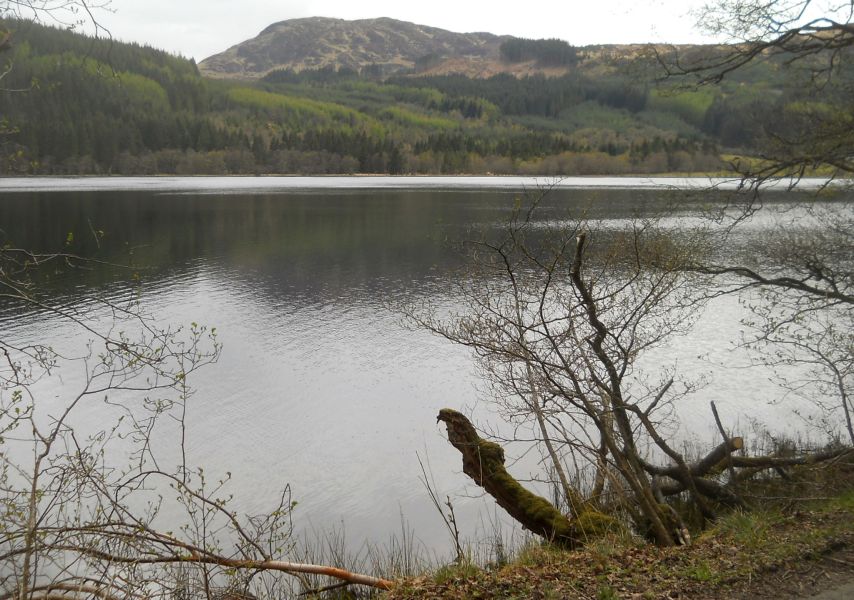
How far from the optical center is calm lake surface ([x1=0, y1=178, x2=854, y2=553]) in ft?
37.0

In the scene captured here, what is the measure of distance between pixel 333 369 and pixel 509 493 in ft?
32.9

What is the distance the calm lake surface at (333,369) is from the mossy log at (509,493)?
1571 millimetres

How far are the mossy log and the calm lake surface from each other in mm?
A: 1571

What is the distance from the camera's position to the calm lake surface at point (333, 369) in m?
11.3

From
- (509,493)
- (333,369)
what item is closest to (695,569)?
(509,493)

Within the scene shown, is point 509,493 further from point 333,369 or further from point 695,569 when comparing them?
point 333,369


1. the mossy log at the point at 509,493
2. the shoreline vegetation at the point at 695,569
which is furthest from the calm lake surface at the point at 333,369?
the shoreline vegetation at the point at 695,569

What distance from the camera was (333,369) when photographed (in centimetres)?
1783

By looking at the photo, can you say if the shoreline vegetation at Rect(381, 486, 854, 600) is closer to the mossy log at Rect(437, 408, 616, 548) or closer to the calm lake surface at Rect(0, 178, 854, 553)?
the mossy log at Rect(437, 408, 616, 548)

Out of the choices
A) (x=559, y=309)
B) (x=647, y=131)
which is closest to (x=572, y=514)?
(x=559, y=309)

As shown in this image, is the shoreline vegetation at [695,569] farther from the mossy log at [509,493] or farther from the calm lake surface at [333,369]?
the calm lake surface at [333,369]

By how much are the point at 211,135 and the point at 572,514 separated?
171 meters

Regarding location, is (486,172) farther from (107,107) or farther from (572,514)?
(572,514)

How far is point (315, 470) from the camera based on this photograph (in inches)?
478
